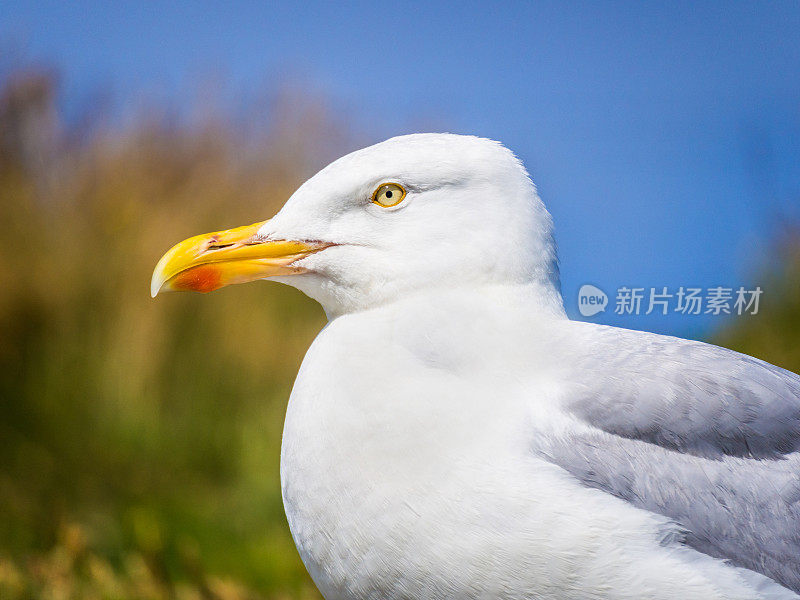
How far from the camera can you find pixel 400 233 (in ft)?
6.26

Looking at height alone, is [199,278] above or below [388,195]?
below

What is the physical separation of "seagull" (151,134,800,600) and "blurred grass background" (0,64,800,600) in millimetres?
2215

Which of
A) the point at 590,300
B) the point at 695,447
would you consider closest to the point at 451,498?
the point at 695,447

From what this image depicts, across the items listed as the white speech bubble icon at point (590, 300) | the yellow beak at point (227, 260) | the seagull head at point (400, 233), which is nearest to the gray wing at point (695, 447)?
the seagull head at point (400, 233)

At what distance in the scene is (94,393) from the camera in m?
5.09

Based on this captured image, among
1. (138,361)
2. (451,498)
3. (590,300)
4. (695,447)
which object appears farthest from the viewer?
(138,361)

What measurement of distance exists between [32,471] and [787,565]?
4.20m

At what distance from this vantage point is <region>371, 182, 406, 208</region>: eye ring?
193 cm

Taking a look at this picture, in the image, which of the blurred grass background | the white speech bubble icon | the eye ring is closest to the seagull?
the eye ring

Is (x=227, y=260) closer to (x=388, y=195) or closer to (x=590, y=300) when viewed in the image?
(x=388, y=195)

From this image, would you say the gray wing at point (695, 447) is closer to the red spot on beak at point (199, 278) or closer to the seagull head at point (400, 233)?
the seagull head at point (400, 233)

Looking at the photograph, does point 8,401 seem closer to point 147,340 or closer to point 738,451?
point 147,340

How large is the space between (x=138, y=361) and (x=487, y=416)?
12.7 feet

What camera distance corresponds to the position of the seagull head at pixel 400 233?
189cm
